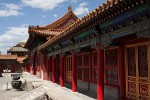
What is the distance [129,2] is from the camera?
203 inches

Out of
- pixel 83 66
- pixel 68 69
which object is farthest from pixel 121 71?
pixel 68 69

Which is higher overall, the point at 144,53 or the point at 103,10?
the point at 103,10

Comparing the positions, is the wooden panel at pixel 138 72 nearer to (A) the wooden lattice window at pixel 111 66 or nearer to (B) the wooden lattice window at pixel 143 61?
(B) the wooden lattice window at pixel 143 61

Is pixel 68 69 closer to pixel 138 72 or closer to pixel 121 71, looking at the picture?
pixel 121 71

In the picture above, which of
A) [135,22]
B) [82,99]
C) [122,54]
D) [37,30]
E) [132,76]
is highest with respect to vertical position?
[37,30]

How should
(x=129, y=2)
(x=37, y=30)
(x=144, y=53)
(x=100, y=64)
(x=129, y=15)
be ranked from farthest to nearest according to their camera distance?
1. (x=37, y=30)
2. (x=100, y=64)
3. (x=144, y=53)
4. (x=129, y=15)
5. (x=129, y=2)

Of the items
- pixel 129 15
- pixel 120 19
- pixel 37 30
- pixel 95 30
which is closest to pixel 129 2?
pixel 129 15

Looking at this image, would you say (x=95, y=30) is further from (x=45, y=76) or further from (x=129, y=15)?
(x=45, y=76)

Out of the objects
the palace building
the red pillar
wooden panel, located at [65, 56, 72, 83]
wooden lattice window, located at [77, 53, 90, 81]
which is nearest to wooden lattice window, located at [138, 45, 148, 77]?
the palace building

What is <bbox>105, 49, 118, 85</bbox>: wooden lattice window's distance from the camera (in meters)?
9.52

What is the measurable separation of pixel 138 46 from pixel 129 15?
2.33 m

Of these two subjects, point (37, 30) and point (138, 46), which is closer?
point (138, 46)

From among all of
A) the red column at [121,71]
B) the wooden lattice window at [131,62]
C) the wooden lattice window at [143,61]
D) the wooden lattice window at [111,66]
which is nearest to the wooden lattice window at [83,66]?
the wooden lattice window at [111,66]

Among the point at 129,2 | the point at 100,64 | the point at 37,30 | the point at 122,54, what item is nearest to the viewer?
the point at 129,2
